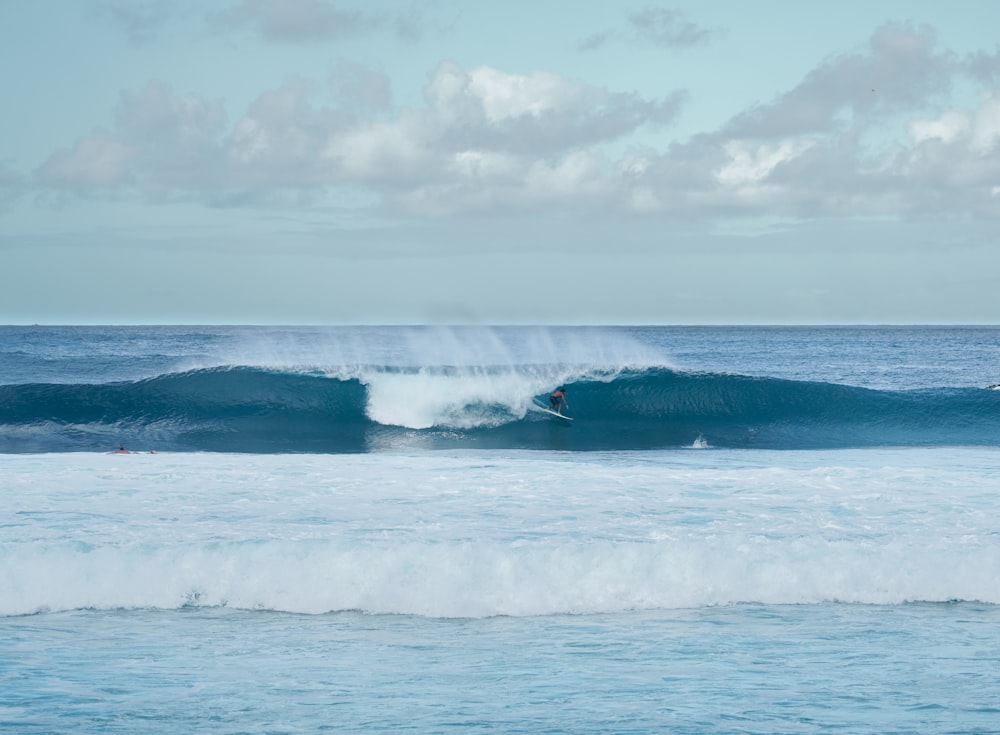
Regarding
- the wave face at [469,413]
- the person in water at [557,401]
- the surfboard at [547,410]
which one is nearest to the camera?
the wave face at [469,413]

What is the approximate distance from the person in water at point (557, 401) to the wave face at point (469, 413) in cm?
24

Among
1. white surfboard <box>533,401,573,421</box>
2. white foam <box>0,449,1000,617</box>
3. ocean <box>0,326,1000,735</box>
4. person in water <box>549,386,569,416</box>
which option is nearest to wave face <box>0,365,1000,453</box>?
white surfboard <box>533,401,573,421</box>

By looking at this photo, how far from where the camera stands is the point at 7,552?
720cm

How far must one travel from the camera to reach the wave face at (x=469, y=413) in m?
17.7

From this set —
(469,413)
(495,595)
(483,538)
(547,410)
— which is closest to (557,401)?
(547,410)

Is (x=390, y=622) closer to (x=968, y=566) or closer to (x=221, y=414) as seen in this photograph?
(x=968, y=566)

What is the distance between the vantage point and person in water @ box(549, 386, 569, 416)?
19711 mm

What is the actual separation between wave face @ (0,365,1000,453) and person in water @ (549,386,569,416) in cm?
24

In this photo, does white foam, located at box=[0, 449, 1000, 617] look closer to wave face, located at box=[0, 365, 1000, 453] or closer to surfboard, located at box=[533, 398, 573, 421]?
wave face, located at box=[0, 365, 1000, 453]

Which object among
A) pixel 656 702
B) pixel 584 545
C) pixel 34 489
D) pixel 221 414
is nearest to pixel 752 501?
pixel 584 545

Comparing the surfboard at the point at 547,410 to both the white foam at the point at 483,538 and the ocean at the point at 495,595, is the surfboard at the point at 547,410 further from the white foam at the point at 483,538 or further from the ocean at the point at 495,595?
the white foam at the point at 483,538

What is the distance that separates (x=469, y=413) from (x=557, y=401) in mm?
1965

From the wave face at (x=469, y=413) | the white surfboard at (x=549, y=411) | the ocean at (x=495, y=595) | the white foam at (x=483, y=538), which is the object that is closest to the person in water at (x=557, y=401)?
the white surfboard at (x=549, y=411)

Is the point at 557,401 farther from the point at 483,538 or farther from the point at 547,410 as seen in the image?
the point at 483,538
